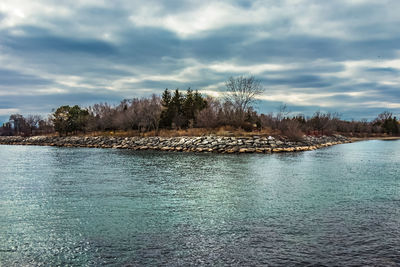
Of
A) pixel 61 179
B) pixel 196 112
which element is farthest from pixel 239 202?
pixel 196 112

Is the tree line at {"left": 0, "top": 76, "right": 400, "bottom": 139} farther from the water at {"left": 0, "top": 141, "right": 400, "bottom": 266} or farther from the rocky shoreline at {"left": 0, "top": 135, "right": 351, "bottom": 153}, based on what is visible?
the water at {"left": 0, "top": 141, "right": 400, "bottom": 266}

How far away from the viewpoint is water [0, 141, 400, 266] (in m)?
7.71

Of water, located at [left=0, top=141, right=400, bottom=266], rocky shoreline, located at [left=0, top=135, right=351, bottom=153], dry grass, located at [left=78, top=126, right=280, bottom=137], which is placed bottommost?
water, located at [left=0, top=141, right=400, bottom=266]

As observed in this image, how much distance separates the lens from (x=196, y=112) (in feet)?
264

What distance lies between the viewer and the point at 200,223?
10.5 meters

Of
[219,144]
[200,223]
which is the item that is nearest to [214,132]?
[219,144]

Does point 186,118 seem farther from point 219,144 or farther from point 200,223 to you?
point 200,223

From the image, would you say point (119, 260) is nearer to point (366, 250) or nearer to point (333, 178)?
point (366, 250)

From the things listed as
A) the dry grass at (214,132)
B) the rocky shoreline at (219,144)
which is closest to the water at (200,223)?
the rocky shoreline at (219,144)

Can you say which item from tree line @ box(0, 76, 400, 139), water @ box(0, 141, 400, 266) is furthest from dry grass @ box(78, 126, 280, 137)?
water @ box(0, 141, 400, 266)

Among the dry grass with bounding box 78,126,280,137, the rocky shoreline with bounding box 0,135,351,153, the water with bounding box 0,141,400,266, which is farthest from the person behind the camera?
the dry grass with bounding box 78,126,280,137

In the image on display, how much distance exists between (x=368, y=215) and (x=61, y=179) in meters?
18.7

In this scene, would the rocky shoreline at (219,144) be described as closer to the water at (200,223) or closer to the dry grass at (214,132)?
the dry grass at (214,132)

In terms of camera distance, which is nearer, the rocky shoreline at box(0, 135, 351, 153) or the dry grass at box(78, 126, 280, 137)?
the rocky shoreline at box(0, 135, 351, 153)
